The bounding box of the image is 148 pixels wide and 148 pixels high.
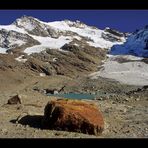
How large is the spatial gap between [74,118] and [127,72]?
158040 mm

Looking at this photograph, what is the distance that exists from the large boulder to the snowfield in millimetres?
126562

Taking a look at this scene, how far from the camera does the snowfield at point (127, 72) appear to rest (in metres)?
152

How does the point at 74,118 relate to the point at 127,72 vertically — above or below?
below

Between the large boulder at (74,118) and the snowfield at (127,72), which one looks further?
the snowfield at (127,72)

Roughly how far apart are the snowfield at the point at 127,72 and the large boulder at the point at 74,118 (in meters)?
127

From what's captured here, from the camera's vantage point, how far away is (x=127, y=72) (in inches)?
6703

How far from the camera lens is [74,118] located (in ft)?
45.2

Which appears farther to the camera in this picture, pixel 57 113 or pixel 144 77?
pixel 144 77

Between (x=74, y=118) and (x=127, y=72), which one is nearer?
(x=74, y=118)
